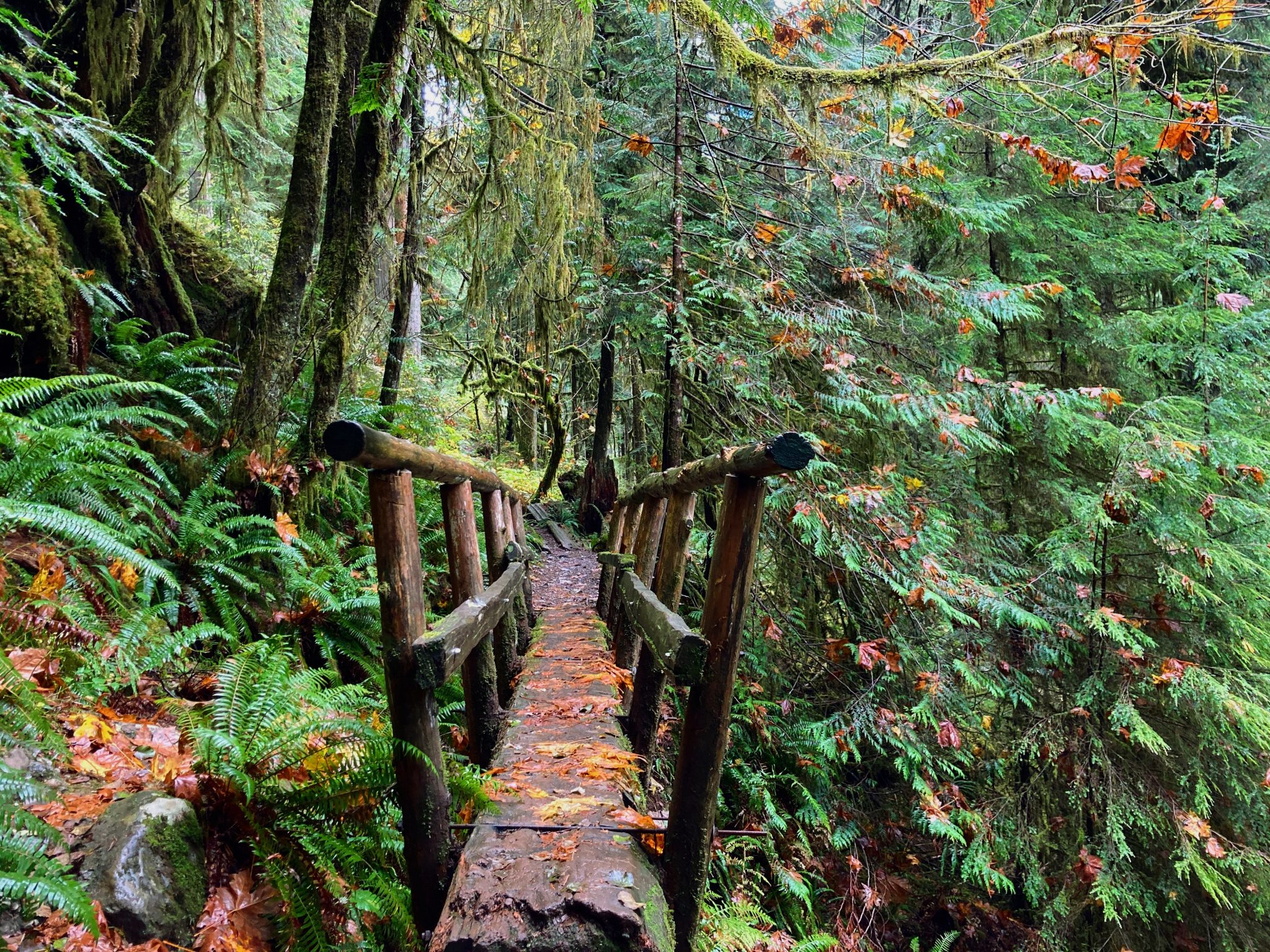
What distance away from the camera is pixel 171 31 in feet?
21.2

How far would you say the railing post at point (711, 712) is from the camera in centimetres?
243

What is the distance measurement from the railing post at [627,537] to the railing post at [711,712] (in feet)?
13.2

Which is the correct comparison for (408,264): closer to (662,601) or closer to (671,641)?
(662,601)

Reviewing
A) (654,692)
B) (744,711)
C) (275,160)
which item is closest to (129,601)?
(654,692)

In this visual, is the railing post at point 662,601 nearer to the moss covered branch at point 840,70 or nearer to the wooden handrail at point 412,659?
the wooden handrail at point 412,659

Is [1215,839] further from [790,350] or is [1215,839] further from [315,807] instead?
[315,807]

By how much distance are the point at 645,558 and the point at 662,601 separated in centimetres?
140

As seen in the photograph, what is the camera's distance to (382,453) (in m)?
2.20

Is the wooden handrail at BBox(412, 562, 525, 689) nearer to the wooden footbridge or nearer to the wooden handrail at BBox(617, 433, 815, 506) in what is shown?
the wooden footbridge

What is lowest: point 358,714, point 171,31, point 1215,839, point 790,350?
point 1215,839

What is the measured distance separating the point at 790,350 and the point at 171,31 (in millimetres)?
7023

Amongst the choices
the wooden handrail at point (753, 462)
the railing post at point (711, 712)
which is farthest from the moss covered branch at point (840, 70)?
the railing post at point (711, 712)

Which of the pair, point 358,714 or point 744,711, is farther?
point 744,711

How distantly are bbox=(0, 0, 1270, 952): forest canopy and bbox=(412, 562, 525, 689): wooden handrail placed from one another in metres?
0.47
